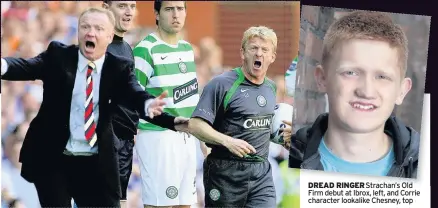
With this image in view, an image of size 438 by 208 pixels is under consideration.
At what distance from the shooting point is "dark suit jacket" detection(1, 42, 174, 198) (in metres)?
8.16

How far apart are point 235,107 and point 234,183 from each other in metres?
0.59

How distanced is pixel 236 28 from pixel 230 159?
1046mm

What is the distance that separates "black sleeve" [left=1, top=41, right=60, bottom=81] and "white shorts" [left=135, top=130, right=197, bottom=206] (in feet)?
3.13

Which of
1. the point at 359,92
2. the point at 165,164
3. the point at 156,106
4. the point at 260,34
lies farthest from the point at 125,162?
the point at 359,92

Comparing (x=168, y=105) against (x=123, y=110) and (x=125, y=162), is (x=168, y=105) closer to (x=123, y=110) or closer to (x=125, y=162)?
(x=123, y=110)

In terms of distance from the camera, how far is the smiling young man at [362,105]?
8953 mm

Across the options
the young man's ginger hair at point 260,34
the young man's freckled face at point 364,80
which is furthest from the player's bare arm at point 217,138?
the young man's freckled face at point 364,80

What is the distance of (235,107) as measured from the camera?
840 cm

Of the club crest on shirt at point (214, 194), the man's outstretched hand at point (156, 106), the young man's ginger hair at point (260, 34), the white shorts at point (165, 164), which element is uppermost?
the young man's ginger hair at point (260, 34)

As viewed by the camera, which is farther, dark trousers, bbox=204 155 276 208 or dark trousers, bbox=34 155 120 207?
dark trousers, bbox=204 155 276 208

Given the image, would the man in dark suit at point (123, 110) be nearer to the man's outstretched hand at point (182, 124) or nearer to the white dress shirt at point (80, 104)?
the white dress shirt at point (80, 104)

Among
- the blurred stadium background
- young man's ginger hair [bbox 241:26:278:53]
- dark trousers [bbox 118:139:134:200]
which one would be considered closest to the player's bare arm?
the blurred stadium background

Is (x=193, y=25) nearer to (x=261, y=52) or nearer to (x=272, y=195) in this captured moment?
(x=261, y=52)

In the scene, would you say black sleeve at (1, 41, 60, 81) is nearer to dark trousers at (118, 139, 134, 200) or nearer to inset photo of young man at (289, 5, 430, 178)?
dark trousers at (118, 139, 134, 200)
